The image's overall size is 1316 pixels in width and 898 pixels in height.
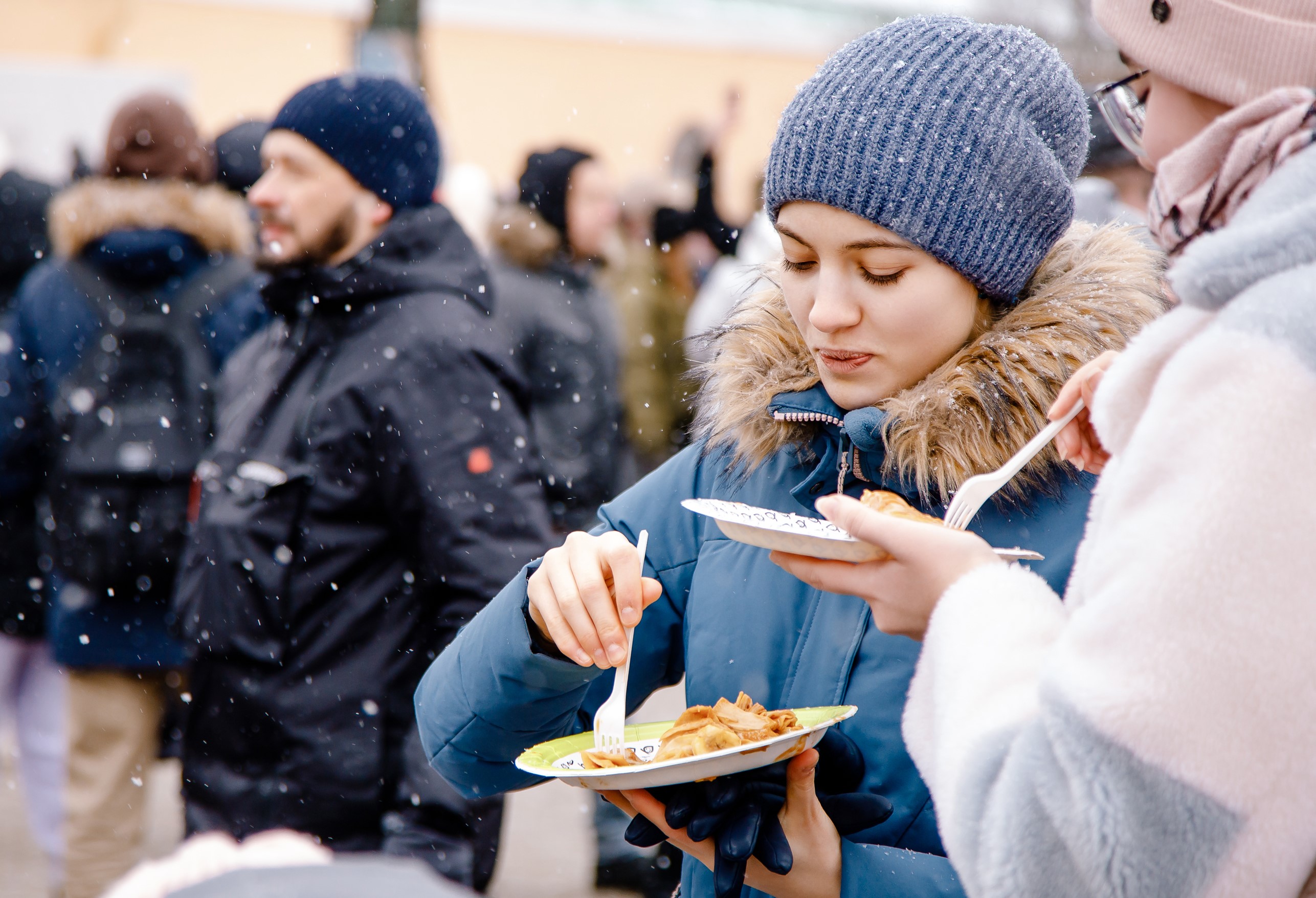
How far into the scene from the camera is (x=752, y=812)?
151 cm

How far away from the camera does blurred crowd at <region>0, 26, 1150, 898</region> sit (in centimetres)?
309

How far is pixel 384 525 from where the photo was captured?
3.16m

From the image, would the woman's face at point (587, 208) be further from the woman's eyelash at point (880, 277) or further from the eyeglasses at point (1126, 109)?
the eyeglasses at point (1126, 109)

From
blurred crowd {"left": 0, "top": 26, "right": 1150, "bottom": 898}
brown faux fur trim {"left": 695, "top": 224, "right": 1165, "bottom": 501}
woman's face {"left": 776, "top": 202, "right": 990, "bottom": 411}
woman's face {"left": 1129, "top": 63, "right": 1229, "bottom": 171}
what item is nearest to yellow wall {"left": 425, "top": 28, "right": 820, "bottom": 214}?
blurred crowd {"left": 0, "top": 26, "right": 1150, "bottom": 898}

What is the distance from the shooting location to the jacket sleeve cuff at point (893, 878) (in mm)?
1560

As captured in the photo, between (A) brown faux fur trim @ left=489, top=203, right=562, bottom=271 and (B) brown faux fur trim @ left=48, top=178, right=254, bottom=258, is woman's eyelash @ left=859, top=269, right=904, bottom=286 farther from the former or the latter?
(A) brown faux fur trim @ left=489, top=203, right=562, bottom=271

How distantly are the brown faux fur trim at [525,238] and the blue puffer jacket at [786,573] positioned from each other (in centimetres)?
430

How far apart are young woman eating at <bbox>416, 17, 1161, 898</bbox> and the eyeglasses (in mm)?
320

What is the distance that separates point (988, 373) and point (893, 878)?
0.68 meters

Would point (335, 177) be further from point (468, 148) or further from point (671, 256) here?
point (468, 148)

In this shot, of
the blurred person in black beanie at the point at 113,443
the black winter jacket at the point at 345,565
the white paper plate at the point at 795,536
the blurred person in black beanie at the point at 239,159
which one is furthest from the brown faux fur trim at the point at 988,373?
the blurred person in black beanie at the point at 239,159

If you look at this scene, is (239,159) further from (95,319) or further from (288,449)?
(288,449)

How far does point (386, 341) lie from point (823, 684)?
1.85m

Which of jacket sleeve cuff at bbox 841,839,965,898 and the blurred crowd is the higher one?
jacket sleeve cuff at bbox 841,839,965,898
